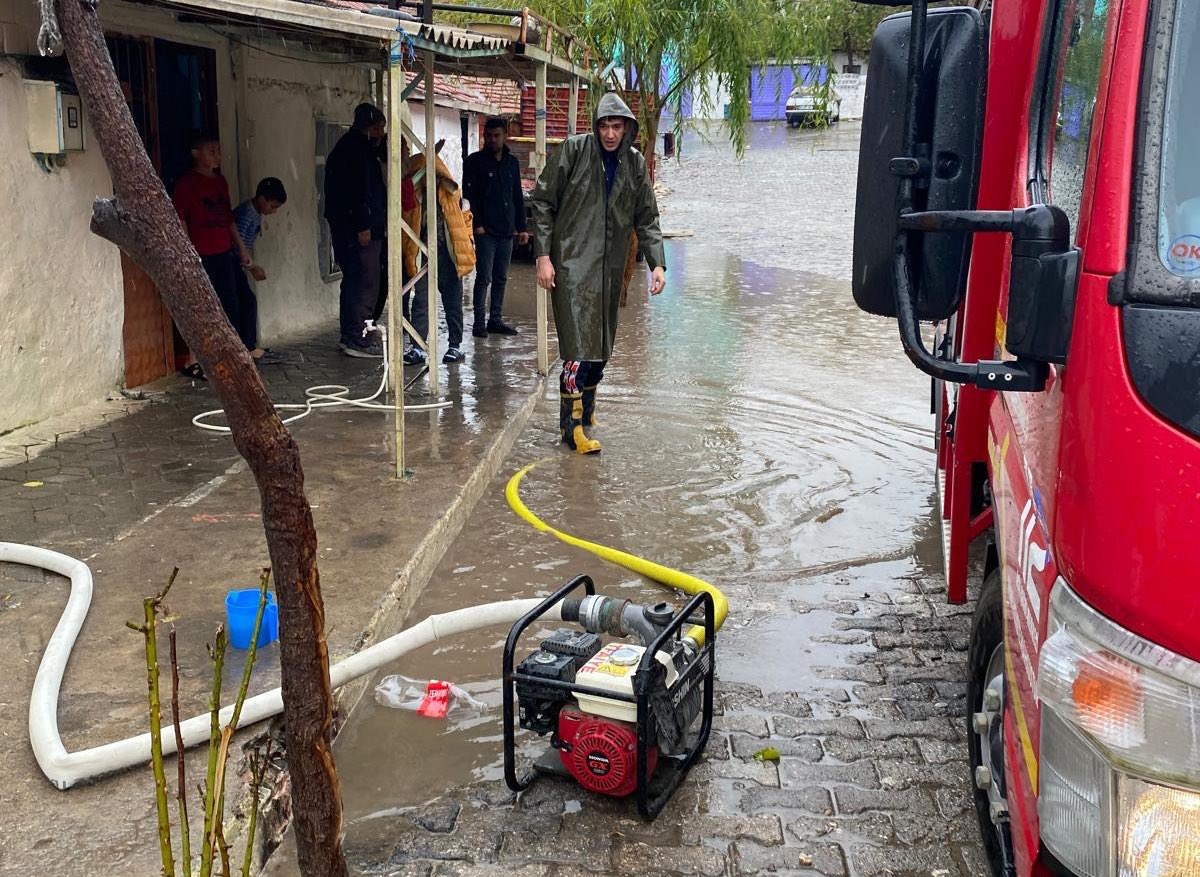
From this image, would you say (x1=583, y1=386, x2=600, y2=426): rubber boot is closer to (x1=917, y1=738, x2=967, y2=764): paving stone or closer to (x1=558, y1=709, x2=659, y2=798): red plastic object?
(x1=917, y1=738, x2=967, y2=764): paving stone

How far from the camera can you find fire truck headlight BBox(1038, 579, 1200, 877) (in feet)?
5.77

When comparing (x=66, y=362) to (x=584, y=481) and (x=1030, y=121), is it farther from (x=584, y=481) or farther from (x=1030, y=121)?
(x=1030, y=121)

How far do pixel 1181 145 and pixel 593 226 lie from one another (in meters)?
5.23

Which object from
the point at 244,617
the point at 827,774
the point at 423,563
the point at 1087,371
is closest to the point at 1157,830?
the point at 1087,371

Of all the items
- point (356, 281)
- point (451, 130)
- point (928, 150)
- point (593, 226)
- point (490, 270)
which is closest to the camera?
point (928, 150)

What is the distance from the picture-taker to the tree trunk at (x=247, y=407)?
190cm

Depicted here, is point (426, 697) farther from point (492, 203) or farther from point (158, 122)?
point (492, 203)

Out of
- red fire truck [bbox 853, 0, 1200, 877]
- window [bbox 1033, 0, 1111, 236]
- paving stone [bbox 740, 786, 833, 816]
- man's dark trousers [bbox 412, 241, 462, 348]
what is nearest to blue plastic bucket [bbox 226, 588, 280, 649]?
paving stone [bbox 740, 786, 833, 816]

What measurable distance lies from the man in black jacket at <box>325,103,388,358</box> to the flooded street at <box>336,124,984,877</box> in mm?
1859

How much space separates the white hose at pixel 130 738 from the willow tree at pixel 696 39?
1014 centimetres

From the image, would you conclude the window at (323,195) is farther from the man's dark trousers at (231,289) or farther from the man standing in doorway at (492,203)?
the man's dark trousers at (231,289)

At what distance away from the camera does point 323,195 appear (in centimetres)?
1186

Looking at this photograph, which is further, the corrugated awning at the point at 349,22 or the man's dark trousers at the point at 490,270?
the man's dark trousers at the point at 490,270

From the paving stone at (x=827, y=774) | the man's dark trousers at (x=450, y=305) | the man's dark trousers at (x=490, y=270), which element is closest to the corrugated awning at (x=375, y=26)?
the man's dark trousers at (x=450, y=305)
